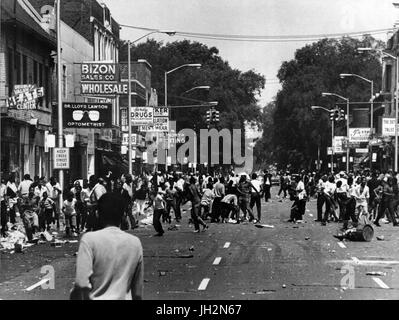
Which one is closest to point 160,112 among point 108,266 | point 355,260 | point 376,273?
point 355,260

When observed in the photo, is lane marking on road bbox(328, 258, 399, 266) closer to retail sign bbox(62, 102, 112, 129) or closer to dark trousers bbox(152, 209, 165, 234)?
dark trousers bbox(152, 209, 165, 234)

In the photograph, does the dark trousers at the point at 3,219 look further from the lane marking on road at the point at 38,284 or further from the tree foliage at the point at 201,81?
the tree foliage at the point at 201,81

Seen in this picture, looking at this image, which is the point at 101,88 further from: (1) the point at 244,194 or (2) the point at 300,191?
(2) the point at 300,191

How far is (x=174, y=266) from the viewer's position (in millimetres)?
18547

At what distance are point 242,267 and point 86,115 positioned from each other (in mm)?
17784

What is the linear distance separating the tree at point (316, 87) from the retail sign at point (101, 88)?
57.2 metres

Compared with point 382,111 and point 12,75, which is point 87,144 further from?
point 382,111

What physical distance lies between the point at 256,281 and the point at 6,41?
25.1m

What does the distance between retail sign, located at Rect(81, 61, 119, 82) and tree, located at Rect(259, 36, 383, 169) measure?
56.8 meters

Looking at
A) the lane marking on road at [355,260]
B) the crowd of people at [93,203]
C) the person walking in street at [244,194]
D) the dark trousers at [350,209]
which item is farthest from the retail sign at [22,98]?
the lane marking on road at [355,260]

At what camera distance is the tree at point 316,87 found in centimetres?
9819

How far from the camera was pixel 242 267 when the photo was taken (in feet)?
59.8
